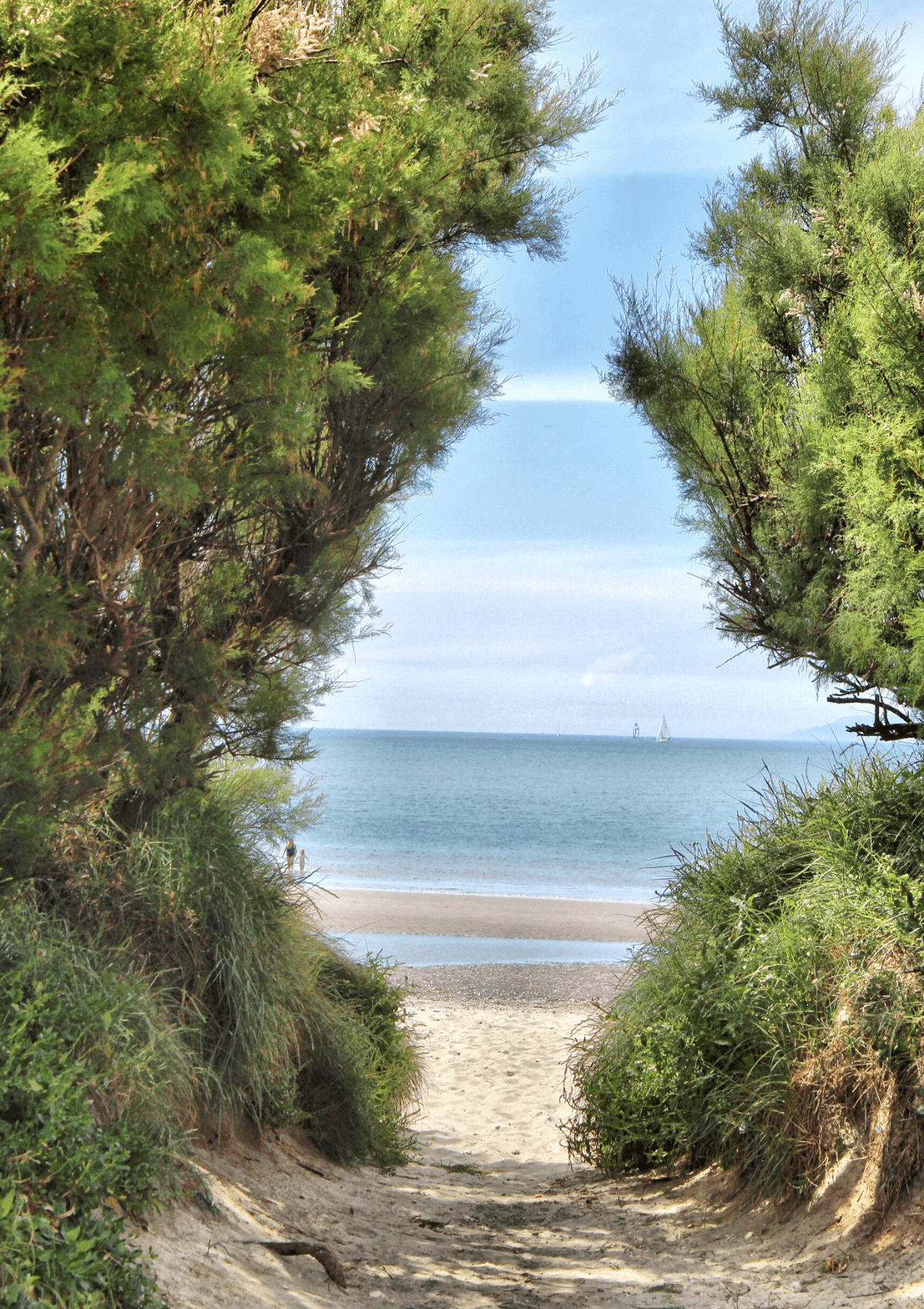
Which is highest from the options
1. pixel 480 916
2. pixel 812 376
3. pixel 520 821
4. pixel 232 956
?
pixel 812 376

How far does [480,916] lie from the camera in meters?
21.5

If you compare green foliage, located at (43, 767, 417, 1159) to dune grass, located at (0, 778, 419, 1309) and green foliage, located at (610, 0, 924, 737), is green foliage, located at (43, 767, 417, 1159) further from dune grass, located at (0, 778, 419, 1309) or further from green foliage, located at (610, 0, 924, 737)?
green foliage, located at (610, 0, 924, 737)

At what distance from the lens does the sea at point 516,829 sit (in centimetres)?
1794

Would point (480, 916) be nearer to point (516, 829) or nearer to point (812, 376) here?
point (812, 376)

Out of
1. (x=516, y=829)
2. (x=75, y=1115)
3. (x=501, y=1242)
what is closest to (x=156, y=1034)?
(x=75, y=1115)

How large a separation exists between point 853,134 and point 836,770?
4024 mm

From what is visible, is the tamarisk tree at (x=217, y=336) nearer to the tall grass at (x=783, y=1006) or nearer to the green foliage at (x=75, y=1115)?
the green foliage at (x=75, y=1115)

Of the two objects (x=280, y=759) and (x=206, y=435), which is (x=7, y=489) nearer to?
(x=206, y=435)

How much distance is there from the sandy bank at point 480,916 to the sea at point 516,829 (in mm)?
683

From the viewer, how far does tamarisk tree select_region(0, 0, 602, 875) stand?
8.51 ft

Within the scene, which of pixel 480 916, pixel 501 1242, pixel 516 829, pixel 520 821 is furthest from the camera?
pixel 520 821

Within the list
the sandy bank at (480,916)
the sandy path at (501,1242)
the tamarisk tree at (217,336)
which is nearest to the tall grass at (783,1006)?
the sandy path at (501,1242)

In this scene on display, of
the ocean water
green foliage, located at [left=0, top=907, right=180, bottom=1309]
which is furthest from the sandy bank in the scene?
green foliage, located at [left=0, top=907, right=180, bottom=1309]

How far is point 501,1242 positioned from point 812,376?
479cm
